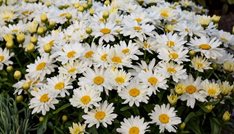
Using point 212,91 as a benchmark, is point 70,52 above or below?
above

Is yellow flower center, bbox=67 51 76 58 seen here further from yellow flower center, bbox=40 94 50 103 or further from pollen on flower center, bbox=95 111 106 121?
pollen on flower center, bbox=95 111 106 121

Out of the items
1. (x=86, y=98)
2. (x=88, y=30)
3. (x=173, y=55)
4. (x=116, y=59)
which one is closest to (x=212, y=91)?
(x=173, y=55)

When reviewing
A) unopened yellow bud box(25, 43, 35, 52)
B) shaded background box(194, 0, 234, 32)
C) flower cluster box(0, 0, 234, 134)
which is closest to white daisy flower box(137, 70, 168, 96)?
flower cluster box(0, 0, 234, 134)

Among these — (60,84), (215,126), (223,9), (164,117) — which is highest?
(60,84)

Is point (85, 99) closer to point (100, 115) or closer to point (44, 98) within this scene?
point (100, 115)

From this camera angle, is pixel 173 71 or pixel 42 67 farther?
pixel 42 67

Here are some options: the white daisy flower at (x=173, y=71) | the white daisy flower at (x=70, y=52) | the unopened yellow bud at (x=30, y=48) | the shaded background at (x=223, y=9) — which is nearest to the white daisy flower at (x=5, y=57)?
the unopened yellow bud at (x=30, y=48)

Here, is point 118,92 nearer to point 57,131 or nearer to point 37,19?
point 57,131

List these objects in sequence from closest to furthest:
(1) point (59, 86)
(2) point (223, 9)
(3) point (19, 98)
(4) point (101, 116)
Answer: (4) point (101, 116), (1) point (59, 86), (3) point (19, 98), (2) point (223, 9)
